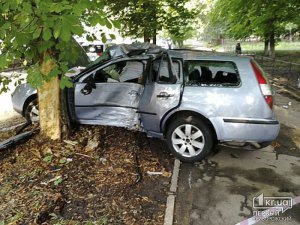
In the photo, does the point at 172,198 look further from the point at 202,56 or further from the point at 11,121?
the point at 11,121

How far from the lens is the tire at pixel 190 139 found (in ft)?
16.6

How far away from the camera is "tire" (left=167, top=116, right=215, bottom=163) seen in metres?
5.06

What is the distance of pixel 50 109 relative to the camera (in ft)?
17.6

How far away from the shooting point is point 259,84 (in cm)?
479

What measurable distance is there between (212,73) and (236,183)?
171 cm

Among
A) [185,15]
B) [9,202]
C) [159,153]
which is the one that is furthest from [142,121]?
[185,15]

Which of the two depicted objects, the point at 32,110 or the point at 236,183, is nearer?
the point at 236,183

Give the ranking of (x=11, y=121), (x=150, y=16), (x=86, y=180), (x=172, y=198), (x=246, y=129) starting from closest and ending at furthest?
1. (x=172, y=198)
2. (x=86, y=180)
3. (x=246, y=129)
4. (x=11, y=121)
5. (x=150, y=16)

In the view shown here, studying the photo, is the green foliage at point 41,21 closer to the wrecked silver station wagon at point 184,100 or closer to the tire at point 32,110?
the wrecked silver station wagon at point 184,100

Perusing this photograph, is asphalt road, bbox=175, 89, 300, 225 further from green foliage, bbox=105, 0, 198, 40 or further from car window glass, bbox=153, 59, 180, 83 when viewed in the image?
green foliage, bbox=105, 0, 198, 40

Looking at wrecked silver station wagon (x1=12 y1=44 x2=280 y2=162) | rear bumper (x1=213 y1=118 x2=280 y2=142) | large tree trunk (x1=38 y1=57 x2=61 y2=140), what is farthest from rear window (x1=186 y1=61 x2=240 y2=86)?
large tree trunk (x1=38 y1=57 x2=61 y2=140)

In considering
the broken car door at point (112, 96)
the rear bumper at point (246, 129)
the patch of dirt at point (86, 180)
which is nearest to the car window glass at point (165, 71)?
the broken car door at point (112, 96)

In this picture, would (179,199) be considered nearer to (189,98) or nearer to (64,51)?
(189,98)

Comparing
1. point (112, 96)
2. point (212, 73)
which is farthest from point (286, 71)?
point (112, 96)
